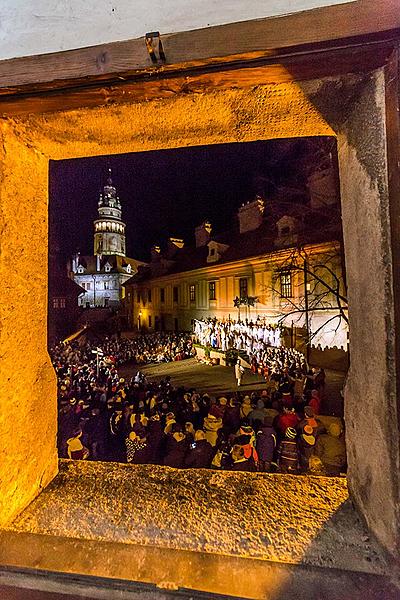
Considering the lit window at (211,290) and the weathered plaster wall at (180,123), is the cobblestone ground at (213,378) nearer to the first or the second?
the lit window at (211,290)

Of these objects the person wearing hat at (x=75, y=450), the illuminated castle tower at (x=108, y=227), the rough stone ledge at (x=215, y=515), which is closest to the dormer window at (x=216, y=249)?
the person wearing hat at (x=75, y=450)

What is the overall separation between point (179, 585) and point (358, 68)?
192 cm

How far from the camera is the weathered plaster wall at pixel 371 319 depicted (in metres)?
1.08

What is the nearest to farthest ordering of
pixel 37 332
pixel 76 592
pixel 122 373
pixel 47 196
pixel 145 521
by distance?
pixel 76 592, pixel 145 521, pixel 37 332, pixel 47 196, pixel 122 373

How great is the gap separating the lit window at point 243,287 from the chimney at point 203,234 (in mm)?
8304

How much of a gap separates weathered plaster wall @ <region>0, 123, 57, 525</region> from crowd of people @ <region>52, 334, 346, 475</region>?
386 centimetres

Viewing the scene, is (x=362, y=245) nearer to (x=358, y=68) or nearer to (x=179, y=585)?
(x=358, y=68)

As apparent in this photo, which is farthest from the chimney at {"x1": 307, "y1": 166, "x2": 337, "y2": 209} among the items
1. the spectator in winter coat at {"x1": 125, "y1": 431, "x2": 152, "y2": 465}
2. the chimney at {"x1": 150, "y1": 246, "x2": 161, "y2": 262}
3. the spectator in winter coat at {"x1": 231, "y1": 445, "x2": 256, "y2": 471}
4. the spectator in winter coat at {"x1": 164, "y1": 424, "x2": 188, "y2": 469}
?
the chimney at {"x1": 150, "y1": 246, "x2": 161, "y2": 262}

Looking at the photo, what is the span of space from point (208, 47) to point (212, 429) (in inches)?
240

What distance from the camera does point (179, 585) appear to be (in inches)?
42.1

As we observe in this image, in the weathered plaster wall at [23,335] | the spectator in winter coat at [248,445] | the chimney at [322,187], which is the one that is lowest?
the spectator in winter coat at [248,445]

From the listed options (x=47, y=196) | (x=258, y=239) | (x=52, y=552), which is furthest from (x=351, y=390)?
(x=258, y=239)

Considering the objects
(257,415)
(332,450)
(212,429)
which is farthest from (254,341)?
(332,450)

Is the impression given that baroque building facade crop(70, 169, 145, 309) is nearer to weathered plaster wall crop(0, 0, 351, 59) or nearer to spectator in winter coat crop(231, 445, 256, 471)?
spectator in winter coat crop(231, 445, 256, 471)
